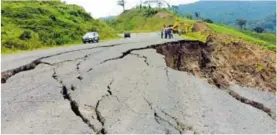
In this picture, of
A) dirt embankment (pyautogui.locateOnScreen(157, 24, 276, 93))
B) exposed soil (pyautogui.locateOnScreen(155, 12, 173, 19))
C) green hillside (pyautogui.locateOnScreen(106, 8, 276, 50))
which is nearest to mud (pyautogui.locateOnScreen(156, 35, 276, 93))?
dirt embankment (pyautogui.locateOnScreen(157, 24, 276, 93))

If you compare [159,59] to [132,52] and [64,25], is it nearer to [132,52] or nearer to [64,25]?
[132,52]

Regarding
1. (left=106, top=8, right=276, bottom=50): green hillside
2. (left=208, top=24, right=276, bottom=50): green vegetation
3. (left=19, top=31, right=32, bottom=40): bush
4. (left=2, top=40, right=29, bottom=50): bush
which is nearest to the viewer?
(left=2, top=40, right=29, bottom=50): bush

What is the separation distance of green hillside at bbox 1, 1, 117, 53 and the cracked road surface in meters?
17.0

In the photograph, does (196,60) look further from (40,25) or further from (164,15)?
(164,15)

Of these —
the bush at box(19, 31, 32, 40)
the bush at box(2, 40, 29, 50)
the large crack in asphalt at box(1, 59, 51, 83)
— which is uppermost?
the large crack in asphalt at box(1, 59, 51, 83)

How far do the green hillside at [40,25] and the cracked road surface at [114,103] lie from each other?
17038 millimetres

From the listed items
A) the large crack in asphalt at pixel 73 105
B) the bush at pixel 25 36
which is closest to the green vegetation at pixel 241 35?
the bush at pixel 25 36

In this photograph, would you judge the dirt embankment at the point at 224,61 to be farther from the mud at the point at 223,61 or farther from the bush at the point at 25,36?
the bush at the point at 25,36

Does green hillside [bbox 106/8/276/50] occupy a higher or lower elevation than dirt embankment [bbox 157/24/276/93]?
lower

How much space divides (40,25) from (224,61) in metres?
16.5

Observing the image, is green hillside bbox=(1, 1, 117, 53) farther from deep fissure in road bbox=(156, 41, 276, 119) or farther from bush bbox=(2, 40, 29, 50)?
deep fissure in road bbox=(156, 41, 276, 119)

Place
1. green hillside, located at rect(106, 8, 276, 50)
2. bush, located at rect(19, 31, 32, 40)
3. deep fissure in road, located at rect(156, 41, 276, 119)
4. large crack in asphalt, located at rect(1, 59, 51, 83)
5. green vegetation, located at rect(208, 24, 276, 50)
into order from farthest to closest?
green hillside, located at rect(106, 8, 276, 50) < green vegetation, located at rect(208, 24, 276, 50) < bush, located at rect(19, 31, 32, 40) < deep fissure in road, located at rect(156, 41, 276, 119) < large crack in asphalt, located at rect(1, 59, 51, 83)

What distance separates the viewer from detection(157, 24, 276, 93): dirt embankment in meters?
22.8

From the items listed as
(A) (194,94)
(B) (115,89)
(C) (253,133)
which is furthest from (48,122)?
(A) (194,94)
